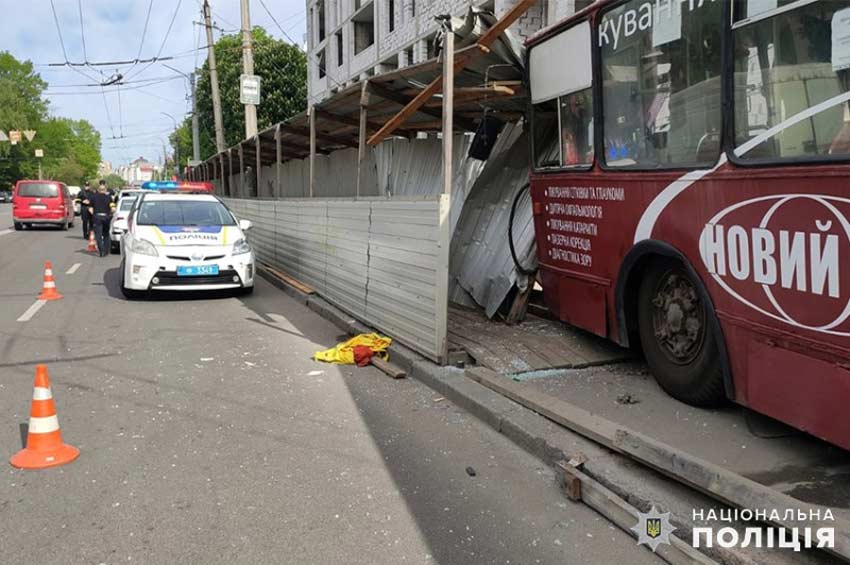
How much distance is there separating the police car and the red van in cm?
1958

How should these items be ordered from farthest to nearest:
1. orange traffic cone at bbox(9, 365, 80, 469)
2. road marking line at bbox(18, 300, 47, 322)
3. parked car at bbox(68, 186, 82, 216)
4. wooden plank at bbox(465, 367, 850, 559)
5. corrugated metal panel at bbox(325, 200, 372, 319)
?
parked car at bbox(68, 186, 82, 216) → road marking line at bbox(18, 300, 47, 322) → corrugated metal panel at bbox(325, 200, 372, 319) → orange traffic cone at bbox(9, 365, 80, 469) → wooden plank at bbox(465, 367, 850, 559)

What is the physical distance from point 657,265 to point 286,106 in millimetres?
36914

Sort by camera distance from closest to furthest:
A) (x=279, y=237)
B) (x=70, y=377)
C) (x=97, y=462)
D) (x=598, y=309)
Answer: (x=97, y=462)
(x=598, y=309)
(x=70, y=377)
(x=279, y=237)

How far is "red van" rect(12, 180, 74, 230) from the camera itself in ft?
89.4

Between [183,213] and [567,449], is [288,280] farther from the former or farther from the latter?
[567,449]

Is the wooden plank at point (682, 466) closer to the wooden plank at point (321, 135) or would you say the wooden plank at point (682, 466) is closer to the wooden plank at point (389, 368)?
the wooden plank at point (389, 368)

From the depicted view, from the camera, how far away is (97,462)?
4.19m

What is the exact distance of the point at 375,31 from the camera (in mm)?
27344

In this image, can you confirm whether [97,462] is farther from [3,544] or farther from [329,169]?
[329,169]

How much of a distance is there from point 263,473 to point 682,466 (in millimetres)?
2379

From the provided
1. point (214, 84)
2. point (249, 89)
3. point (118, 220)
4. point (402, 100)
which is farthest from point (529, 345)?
point (214, 84)

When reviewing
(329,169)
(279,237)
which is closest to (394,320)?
(279,237)

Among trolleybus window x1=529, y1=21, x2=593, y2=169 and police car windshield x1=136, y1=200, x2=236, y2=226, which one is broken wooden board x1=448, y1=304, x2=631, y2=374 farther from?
police car windshield x1=136, y1=200, x2=236, y2=226

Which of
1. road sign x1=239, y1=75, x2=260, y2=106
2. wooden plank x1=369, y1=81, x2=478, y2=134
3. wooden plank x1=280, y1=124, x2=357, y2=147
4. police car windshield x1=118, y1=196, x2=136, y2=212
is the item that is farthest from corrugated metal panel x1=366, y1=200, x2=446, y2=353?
road sign x1=239, y1=75, x2=260, y2=106
